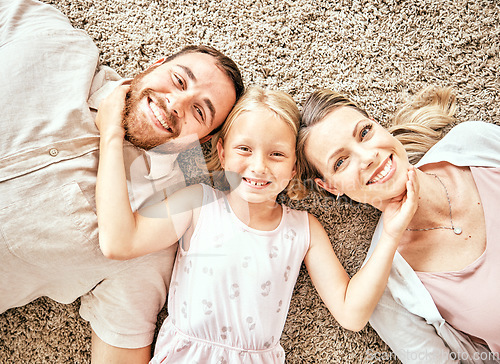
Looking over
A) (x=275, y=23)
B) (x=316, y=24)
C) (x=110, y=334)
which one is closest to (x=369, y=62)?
(x=316, y=24)

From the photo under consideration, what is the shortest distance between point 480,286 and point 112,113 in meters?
1.12

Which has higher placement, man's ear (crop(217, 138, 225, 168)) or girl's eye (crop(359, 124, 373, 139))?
girl's eye (crop(359, 124, 373, 139))

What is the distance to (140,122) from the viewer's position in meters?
1.05

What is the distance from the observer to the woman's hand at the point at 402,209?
1022 millimetres

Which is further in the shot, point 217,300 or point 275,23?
point 275,23

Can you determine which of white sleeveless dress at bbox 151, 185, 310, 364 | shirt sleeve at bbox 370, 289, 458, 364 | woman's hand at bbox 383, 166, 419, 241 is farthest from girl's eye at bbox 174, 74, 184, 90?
shirt sleeve at bbox 370, 289, 458, 364

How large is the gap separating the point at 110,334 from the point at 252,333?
41 centimetres

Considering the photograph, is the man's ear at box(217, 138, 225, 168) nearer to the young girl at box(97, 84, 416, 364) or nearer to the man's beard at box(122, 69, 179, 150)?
the young girl at box(97, 84, 416, 364)

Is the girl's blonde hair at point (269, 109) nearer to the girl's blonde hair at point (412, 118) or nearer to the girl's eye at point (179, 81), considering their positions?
the girl's blonde hair at point (412, 118)

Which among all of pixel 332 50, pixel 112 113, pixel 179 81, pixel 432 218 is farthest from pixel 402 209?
pixel 112 113

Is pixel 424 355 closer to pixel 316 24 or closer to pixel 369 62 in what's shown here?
pixel 369 62

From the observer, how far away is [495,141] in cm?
116

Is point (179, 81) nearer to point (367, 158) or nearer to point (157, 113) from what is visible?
point (157, 113)

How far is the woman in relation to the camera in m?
1.04
